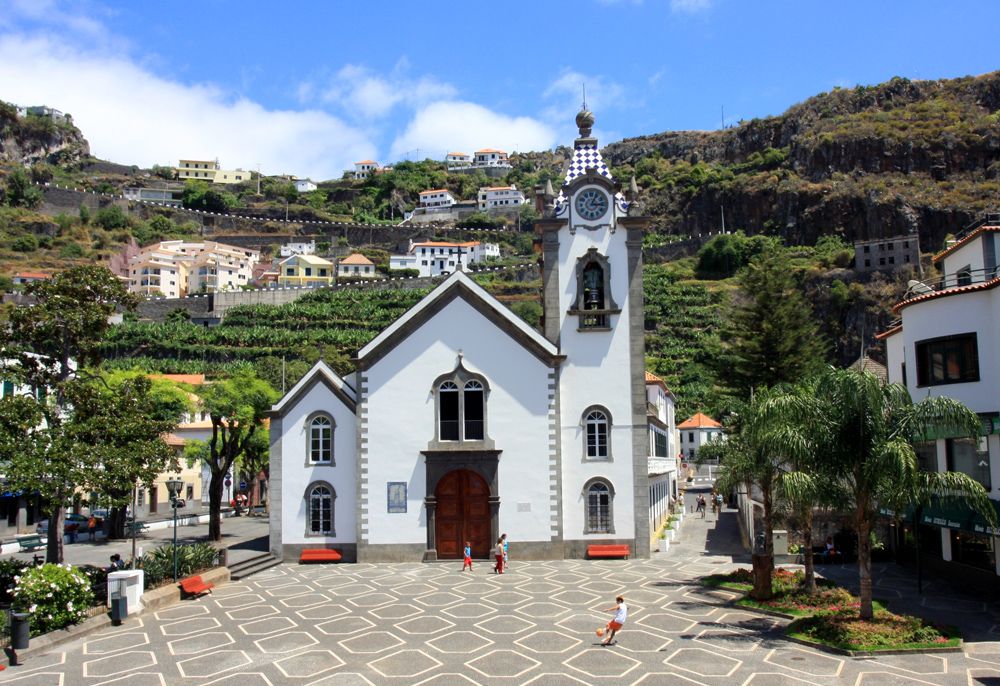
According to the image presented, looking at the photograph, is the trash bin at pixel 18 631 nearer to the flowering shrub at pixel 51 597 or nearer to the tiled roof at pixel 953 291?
the flowering shrub at pixel 51 597

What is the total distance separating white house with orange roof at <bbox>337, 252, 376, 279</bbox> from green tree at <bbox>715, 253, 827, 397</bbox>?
356ft

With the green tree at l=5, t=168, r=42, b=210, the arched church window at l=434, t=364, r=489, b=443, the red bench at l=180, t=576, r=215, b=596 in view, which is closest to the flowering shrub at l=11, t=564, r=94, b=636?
the red bench at l=180, t=576, r=215, b=596

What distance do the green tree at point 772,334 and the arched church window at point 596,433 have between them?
17362 mm

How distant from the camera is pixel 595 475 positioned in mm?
30812

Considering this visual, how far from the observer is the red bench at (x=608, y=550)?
1192 inches

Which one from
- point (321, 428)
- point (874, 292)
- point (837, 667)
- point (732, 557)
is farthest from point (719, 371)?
point (874, 292)

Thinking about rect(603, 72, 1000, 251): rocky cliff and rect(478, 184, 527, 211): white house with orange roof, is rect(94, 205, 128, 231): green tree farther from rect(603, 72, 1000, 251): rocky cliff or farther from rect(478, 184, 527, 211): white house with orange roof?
rect(603, 72, 1000, 251): rocky cliff

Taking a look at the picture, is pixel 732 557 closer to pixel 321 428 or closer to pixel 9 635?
pixel 321 428

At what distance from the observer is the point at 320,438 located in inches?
1251

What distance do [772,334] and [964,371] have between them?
858 inches

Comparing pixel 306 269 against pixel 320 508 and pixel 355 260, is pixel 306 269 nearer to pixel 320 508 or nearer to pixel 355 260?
pixel 355 260

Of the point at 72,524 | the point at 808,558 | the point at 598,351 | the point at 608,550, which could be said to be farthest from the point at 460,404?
the point at 72,524

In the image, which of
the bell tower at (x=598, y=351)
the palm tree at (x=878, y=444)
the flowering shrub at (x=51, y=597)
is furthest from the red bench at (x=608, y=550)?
the flowering shrub at (x=51, y=597)

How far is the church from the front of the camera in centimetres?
3062
